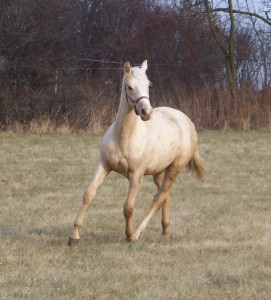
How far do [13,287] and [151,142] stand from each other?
8.23 feet

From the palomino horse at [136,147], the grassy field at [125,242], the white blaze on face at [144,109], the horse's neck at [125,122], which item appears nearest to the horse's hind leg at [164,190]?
the palomino horse at [136,147]

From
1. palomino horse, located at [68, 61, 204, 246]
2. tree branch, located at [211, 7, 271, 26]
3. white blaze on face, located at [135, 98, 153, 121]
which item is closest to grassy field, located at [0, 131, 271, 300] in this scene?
palomino horse, located at [68, 61, 204, 246]

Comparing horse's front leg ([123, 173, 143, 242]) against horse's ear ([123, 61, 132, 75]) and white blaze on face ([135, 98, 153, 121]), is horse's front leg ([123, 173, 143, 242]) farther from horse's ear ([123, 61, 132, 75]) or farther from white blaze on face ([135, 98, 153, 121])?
horse's ear ([123, 61, 132, 75])

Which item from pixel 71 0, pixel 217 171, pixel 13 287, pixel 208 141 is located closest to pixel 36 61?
pixel 71 0

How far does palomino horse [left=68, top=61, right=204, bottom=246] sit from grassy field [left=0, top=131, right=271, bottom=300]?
41 centimetres

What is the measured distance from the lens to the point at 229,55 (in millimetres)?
25312

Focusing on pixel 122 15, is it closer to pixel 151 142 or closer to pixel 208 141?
pixel 208 141

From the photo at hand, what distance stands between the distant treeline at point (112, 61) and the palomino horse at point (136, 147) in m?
13.0

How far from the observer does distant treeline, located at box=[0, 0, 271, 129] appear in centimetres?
2091

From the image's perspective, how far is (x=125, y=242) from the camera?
7367 mm

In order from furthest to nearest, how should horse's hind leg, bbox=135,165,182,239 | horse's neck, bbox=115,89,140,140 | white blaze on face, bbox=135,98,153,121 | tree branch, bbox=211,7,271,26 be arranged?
1. tree branch, bbox=211,7,271,26
2. horse's hind leg, bbox=135,165,182,239
3. horse's neck, bbox=115,89,140,140
4. white blaze on face, bbox=135,98,153,121

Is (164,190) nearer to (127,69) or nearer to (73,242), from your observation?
(73,242)

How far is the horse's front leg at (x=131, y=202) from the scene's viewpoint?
725 cm

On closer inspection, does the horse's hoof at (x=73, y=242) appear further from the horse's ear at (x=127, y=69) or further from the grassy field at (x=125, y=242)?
the horse's ear at (x=127, y=69)
